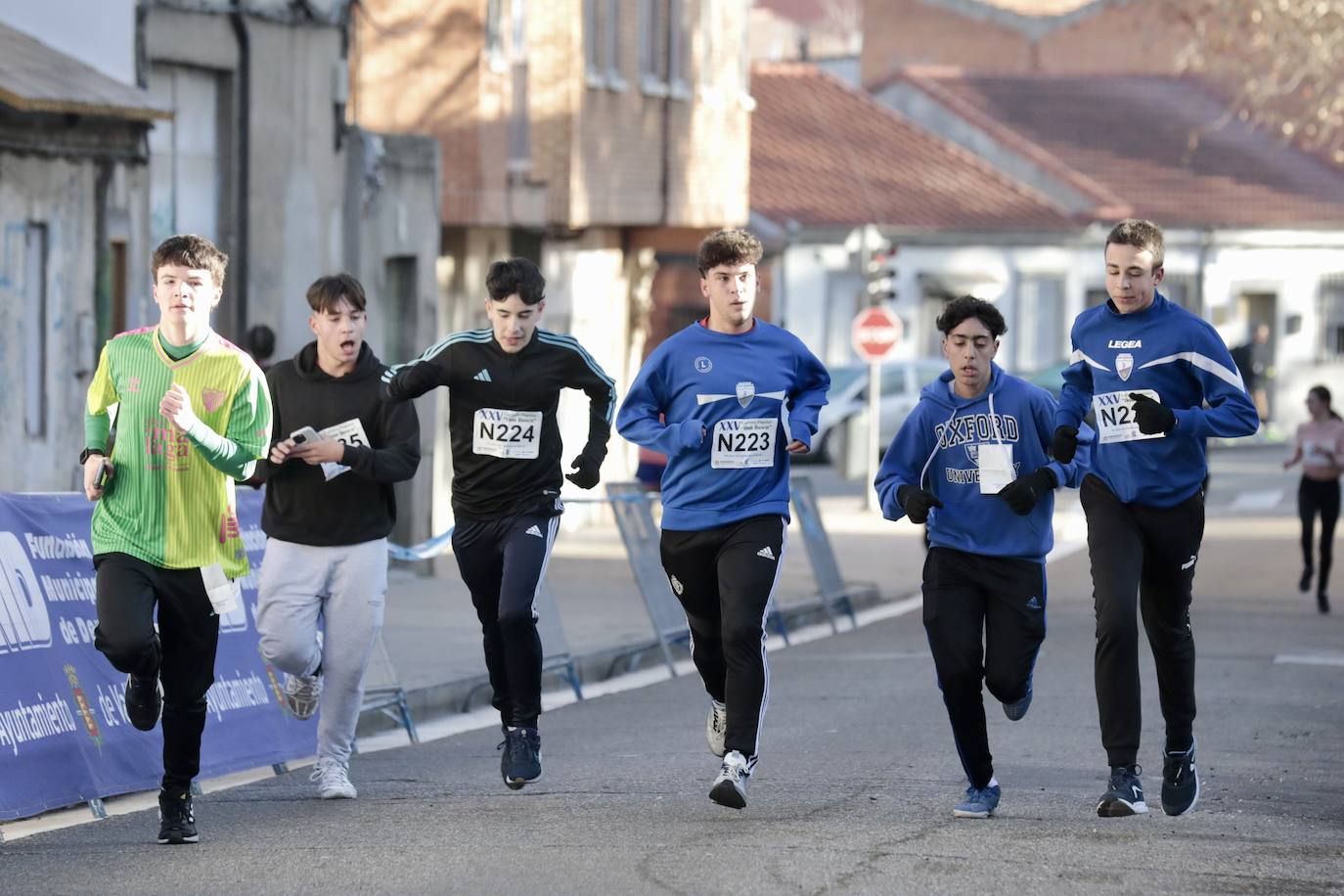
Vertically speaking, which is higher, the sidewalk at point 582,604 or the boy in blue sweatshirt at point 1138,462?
the boy in blue sweatshirt at point 1138,462

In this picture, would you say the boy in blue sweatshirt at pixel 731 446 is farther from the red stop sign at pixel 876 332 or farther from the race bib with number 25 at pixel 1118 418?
the red stop sign at pixel 876 332

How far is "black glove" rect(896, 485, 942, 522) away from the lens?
27.5 feet

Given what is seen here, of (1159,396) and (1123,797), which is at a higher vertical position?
(1159,396)

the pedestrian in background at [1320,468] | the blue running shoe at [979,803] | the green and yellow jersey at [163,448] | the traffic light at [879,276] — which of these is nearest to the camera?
the green and yellow jersey at [163,448]

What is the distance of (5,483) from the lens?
15.5m

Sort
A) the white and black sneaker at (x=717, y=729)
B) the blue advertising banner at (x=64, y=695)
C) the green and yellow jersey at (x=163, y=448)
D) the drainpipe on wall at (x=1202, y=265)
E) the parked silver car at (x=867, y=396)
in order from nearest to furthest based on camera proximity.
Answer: the green and yellow jersey at (x=163, y=448) → the white and black sneaker at (x=717, y=729) → the blue advertising banner at (x=64, y=695) → the parked silver car at (x=867, y=396) → the drainpipe on wall at (x=1202, y=265)

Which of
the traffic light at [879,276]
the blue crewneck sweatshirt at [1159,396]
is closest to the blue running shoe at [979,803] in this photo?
the blue crewneck sweatshirt at [1159,396]

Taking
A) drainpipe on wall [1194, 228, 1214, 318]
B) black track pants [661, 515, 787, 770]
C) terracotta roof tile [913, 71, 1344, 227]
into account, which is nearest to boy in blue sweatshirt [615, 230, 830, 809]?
black track pants [661, 515, 787, 770]

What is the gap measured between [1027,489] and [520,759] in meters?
2.15

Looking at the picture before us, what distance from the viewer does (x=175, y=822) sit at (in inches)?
329

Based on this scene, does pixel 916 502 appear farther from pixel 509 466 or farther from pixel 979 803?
pixel 509 466

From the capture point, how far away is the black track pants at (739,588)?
8.72m

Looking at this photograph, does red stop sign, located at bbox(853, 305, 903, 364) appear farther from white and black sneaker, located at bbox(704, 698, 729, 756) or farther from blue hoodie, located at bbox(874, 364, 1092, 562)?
blue hoodie, located at bbox(874, 364, 1092, 562)

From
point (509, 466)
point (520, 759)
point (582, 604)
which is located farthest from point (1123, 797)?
point (582, 604)
